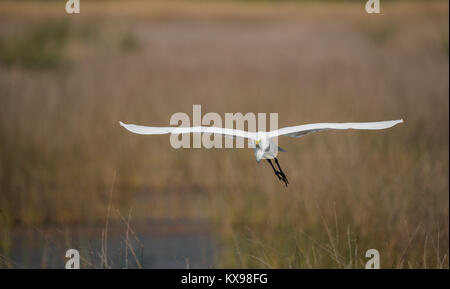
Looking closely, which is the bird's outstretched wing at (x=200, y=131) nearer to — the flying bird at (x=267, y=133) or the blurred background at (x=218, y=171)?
the flying bird at (x=267, y=133)

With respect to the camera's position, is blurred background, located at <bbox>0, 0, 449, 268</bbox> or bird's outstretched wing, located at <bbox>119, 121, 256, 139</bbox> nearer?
bird's outstretched wing, located at <bbox>119, 121, 256, 139</bbox>

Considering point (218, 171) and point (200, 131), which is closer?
point (200, 131)

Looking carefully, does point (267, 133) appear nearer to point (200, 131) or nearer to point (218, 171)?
point (200, 131)

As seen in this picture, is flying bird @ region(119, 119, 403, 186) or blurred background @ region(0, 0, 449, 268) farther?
blurred background @ region(0, 0, 449, 268)

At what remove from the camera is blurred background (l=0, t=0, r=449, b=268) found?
10.1 feet

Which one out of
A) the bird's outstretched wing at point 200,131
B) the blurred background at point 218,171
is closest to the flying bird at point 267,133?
the bird's outstretched wing at point 200,131

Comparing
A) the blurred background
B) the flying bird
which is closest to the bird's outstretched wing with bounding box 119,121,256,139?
the flying bird

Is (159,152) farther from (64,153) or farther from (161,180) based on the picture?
(64,153)

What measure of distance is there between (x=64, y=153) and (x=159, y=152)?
108 centimetres

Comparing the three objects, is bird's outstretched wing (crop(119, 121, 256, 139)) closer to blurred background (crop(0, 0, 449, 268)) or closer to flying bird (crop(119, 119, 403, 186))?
flying bird (crop(119, 119, 403, 186))

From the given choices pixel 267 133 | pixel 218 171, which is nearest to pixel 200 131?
pixel 267 133

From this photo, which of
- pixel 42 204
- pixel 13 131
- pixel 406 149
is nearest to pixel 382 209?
pixel 406 149

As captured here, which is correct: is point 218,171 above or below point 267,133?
above

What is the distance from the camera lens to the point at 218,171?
5211mm
